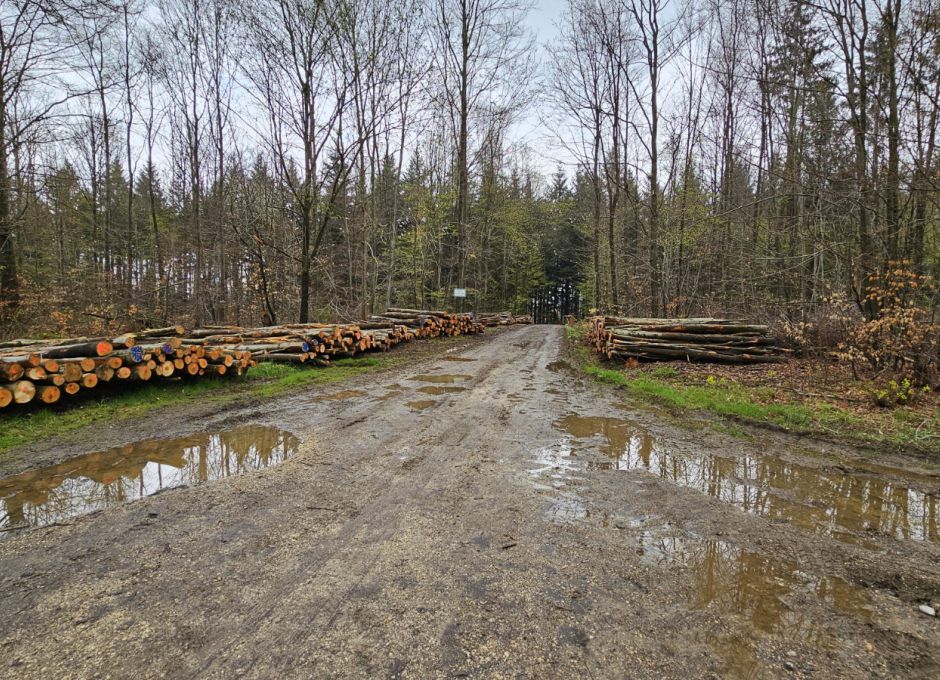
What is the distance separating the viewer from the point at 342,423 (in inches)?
215

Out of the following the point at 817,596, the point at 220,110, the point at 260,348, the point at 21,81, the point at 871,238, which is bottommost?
the point at 817,596

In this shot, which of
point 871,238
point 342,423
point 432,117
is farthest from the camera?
point 432,117

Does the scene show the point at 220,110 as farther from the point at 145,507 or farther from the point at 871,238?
the point at 871,238

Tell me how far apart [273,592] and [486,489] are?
5.87ft

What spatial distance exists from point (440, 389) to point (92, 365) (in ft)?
17.0

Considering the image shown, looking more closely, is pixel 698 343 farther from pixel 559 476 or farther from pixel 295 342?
pixel 295 342

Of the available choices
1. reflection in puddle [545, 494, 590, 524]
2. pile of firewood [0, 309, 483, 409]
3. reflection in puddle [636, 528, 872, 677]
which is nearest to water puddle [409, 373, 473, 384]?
pile of firewood [0, 309, 483, 409]

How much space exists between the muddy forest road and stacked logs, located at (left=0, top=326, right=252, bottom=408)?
3963mm

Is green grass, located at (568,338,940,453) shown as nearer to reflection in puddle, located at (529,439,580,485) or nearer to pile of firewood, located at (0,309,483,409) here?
reflection in puddle, located at (529,439,580,485)

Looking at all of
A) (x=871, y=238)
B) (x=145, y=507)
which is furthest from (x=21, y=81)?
(x=871, y=238)

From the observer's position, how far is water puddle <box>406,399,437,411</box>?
624cm

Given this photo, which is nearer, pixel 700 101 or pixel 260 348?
pixel 260 348

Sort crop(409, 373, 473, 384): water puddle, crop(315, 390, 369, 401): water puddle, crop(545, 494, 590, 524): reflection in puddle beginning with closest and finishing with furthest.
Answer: crop(545, 494, 590, 524): reflection in puddle → crop(315, 390, 369, 401): water puddle → crop(409, 373, 473, 384): water puddle

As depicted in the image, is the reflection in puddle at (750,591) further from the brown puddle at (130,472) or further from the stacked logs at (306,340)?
the stacked logs at (306,340)
